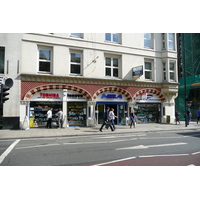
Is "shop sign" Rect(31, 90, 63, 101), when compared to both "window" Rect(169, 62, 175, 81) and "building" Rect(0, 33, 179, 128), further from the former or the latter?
"window" Rect(169, 62, 175, 81)

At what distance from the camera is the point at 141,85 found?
16.5 metres

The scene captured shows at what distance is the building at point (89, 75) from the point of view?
1280 cm

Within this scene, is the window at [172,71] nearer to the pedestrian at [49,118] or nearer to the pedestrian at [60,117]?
the pedestrian at [60,117]

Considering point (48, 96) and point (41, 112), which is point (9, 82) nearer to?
point (48, 96)

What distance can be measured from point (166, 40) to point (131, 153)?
15505 millimetres

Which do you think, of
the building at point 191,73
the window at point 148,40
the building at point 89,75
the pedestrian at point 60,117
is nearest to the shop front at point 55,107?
the building at point 89,75

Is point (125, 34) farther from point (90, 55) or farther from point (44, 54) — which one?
point (44, 54)

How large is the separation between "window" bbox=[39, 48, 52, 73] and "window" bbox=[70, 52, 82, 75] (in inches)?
75.1

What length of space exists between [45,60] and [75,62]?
260 cm

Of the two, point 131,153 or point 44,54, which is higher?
point 44,54

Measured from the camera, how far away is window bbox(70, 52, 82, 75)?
14500 millimetres

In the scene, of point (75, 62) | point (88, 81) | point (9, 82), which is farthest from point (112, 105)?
point (9, 82)

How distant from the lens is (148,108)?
56.9 feet

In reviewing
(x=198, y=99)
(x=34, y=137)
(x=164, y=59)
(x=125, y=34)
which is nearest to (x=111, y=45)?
A: (x=125, y=34)
